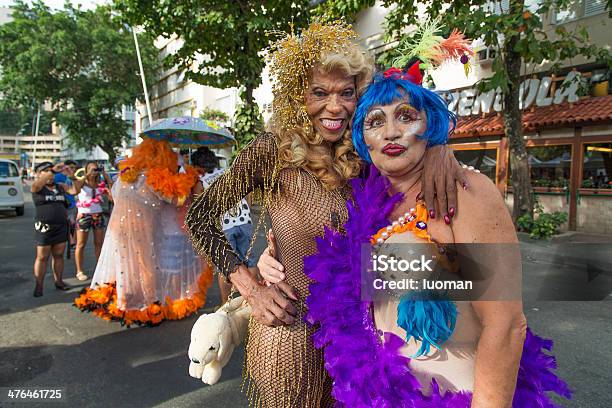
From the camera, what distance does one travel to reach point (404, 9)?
28.0 ft

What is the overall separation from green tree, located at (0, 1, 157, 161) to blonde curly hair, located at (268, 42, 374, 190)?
22.3 meters

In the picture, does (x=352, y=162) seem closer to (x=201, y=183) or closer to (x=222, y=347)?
(x=222, y=347)

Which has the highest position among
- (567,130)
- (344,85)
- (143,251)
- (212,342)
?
(567,130)

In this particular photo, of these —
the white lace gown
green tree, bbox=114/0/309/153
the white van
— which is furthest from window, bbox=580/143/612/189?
the white van

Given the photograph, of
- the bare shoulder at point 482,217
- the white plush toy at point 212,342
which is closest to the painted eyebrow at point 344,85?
the bare shoulder at point 482,217

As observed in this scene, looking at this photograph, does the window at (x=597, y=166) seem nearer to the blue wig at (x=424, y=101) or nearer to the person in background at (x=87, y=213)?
the blue wig at (x=424, y=101)

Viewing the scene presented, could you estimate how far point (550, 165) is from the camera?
10.2m

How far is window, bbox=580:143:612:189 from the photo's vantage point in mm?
9074

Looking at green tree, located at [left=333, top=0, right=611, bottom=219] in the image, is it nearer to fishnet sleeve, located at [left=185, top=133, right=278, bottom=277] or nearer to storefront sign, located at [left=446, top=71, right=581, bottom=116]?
storefront sign, located at [left=446, top=71, right=581, bottom=116]

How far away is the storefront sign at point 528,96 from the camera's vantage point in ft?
30.9

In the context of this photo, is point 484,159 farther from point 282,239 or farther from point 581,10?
point 282,239

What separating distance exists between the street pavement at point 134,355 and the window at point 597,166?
5793 millimetres

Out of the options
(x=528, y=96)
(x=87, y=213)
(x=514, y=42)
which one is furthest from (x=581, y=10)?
(x=87, y=213)

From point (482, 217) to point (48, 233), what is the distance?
5.35m
